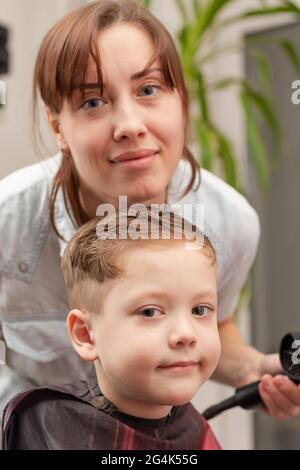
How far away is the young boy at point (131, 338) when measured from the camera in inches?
21.9

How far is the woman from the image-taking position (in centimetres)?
62

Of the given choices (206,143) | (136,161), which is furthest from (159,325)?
(206,143)

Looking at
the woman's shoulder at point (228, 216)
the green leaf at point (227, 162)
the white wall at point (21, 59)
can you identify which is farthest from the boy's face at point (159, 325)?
the green leaf at point (227, 162)

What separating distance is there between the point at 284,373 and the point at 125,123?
33 cm

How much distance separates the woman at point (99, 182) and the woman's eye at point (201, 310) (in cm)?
12

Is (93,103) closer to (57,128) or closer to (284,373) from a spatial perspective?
(57,128)

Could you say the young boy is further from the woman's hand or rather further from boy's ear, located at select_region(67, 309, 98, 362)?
the woman's hand

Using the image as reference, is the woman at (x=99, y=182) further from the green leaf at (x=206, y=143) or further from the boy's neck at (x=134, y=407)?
the green leaf at (x=206, y=143)

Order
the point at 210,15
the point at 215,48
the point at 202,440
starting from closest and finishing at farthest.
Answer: the point at 202,440
the point at 210,15
the point at 215,48

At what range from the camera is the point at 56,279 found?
0.82m

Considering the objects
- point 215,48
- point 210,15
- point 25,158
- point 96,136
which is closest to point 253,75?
point 215,48

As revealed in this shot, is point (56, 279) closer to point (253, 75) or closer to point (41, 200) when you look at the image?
point (41, 200)

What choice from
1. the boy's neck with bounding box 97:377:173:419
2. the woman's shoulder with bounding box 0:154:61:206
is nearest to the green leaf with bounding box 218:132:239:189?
the woman's shoulder with bounding box 0:154:61:206
